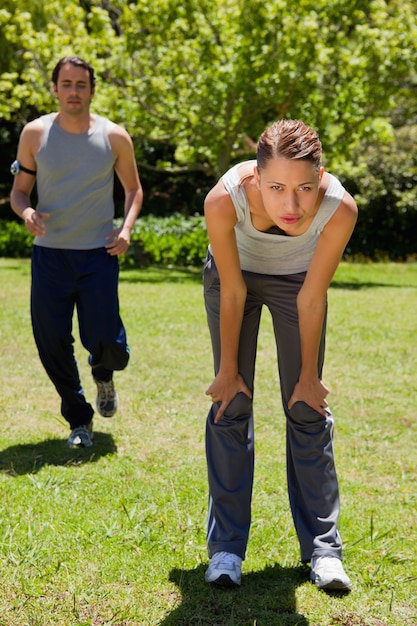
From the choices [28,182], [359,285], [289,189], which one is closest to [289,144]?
[289,189]

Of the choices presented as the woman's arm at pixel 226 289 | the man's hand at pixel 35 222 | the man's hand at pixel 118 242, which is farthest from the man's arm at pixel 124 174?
the woman's arm at pixel 226 289

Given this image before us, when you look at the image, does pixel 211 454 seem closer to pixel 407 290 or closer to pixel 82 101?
pixel 82 101

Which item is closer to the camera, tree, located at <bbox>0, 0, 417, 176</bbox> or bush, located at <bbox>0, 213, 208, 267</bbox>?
tree, located at <bbox>0, 0, 417, 176</bbox>

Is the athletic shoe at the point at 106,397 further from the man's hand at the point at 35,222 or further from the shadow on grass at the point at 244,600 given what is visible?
the shadow on grass at the point at 244,600

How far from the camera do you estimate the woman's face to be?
9.16ft

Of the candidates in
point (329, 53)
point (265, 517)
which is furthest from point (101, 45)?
point (265, 517)

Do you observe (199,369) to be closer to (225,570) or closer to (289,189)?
(225,570)

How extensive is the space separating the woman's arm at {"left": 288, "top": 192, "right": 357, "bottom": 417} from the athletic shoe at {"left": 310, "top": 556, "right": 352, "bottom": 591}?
557 millimetres

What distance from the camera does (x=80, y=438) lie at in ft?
16.3

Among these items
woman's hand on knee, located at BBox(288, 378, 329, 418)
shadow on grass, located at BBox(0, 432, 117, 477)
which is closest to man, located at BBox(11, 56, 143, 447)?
shadow on grass, located at BBox(0, 432, 117, 477)

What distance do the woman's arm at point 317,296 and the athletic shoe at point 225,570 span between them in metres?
0.62

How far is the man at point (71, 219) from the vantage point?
473 centimetres

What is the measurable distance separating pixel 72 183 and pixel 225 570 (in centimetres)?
251

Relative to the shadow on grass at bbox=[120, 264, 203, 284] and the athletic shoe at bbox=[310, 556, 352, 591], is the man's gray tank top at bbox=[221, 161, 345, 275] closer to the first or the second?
the athletic shoe at bbox=[310, 556, 352, 591]
